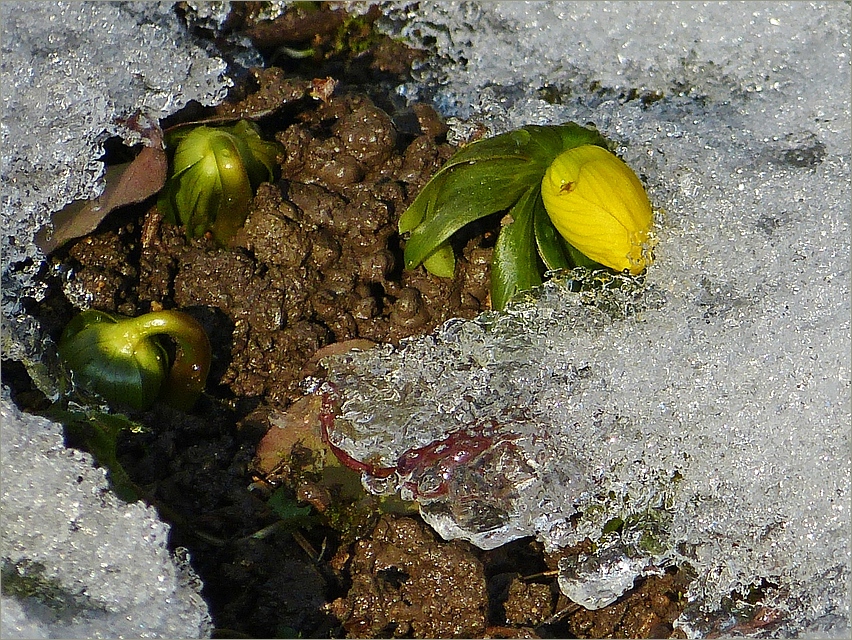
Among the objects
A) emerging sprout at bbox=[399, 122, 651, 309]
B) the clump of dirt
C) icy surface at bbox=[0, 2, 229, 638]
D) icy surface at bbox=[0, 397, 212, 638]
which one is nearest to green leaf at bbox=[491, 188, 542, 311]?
emerging sprout at bbox=[399, 122, 651, 309]

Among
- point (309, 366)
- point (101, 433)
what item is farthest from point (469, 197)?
point (101, 433)

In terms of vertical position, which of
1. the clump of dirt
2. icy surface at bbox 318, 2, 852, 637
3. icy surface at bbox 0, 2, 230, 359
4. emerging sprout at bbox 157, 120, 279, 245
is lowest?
the clump of dirt

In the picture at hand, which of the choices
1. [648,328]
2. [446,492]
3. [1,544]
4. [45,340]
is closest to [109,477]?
[1,544]

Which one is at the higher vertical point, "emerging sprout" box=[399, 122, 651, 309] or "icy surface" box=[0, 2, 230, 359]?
"icy surface" box=[0, 2, 230, 359]

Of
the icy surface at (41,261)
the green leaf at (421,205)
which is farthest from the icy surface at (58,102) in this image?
the green leaf at (421,205)

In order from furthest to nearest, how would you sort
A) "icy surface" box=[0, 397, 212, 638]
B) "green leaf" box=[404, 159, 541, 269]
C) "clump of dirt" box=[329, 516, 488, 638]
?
"green leaf" box=[404, 159, 541, 269] → "clump of dirt" box=[329, 516, 488, 638] → "icy surface" box=[0, 397, 212, 638]

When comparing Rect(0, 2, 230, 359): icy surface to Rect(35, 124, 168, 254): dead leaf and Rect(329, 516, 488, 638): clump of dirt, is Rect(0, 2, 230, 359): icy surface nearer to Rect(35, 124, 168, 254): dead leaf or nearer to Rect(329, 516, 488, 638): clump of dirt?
Rect(35, 124, 168, 254): dead leaf
